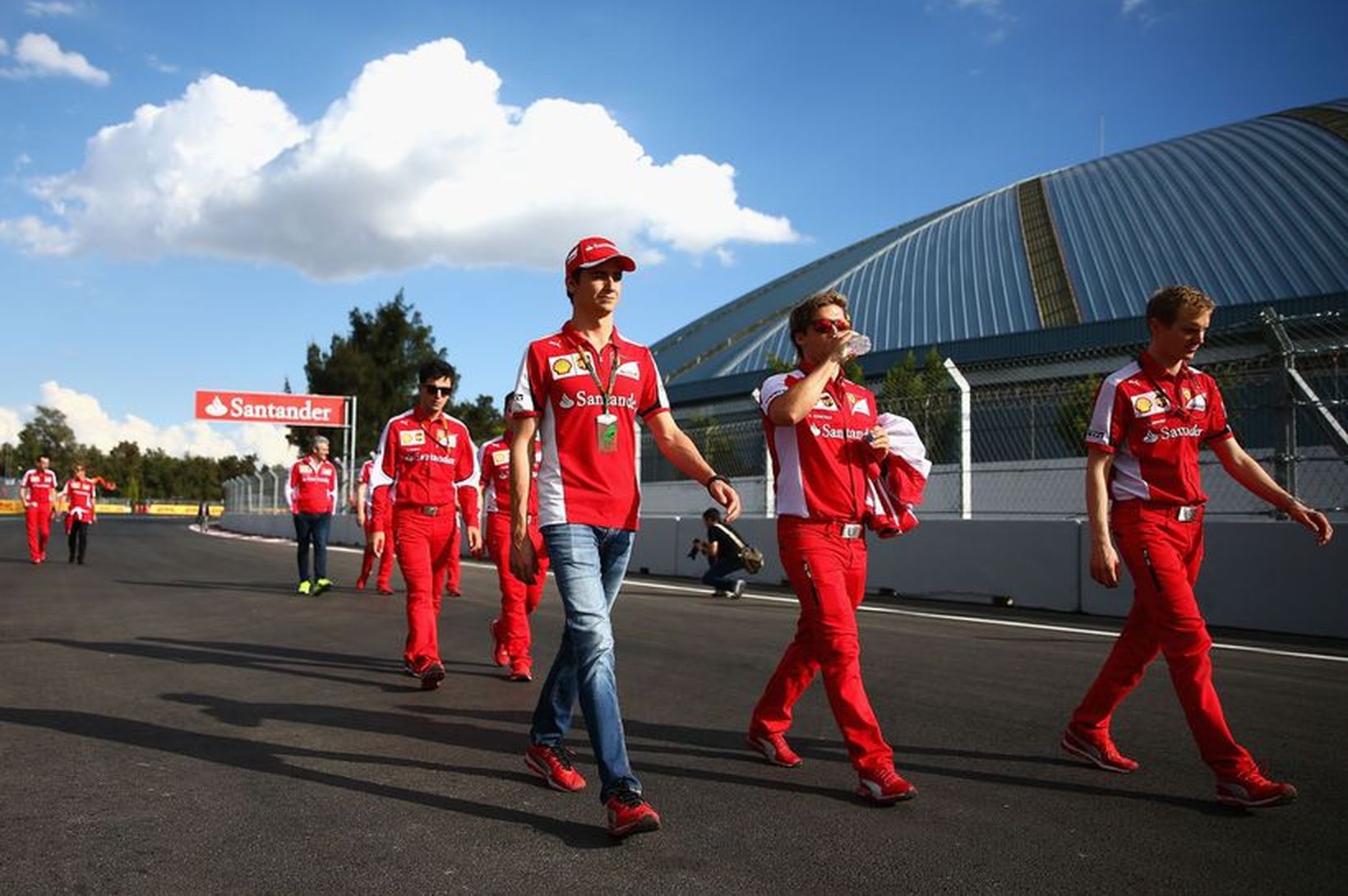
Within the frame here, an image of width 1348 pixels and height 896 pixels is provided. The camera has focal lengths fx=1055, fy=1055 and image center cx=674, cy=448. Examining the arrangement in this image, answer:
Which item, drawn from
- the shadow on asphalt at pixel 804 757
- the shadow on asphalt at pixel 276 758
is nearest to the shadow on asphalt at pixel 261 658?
the shadow on asphalt at pixel 276 758

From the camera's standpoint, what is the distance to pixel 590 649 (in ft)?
11.1

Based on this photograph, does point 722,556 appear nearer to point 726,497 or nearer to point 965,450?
point 965,450

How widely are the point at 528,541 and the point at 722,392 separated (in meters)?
42.1

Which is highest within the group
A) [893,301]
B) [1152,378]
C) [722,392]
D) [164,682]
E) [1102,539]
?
[893,301]

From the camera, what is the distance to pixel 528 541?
11.6ft

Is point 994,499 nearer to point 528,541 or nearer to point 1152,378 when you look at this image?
point 1152,378

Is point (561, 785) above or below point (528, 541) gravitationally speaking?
below

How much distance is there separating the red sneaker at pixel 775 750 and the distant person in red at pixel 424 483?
8.58 ft

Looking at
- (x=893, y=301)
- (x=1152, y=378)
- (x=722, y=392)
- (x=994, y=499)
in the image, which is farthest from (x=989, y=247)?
(x=1152, y=378)

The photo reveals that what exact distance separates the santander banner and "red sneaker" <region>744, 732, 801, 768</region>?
137ft

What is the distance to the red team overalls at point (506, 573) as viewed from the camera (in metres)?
6.46

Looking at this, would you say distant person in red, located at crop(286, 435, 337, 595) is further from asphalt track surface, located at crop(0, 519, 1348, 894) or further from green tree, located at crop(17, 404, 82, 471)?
green tree, located at crop(17, 404, 82, 471)

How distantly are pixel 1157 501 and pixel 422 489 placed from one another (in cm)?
427

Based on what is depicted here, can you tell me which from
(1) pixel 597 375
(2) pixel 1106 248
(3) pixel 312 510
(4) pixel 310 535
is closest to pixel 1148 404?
(1) pixel 597 375
